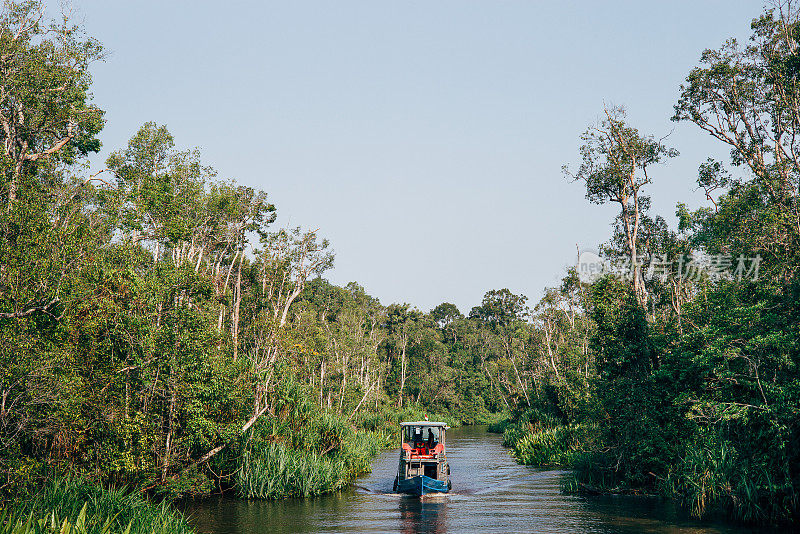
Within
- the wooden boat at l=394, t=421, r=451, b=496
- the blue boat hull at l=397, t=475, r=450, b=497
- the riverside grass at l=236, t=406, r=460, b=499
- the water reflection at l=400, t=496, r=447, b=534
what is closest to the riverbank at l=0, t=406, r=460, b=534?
the riverside grass at l=236, t=406, r=460, b=499

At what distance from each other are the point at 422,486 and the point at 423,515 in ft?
11.6

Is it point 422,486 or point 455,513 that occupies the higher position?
point 422,486

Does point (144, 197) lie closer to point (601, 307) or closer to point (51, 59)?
point (51, 59)

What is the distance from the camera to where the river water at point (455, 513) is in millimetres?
21125

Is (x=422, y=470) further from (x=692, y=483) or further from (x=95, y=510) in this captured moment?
(x=95, y=510)

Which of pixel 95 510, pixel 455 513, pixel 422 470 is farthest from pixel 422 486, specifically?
pixel 95 510

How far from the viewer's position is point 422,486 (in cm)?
2758

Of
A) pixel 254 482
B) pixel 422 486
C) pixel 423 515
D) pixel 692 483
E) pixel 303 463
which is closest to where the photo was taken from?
pixel 692 483

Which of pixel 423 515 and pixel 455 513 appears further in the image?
pixel 455 513

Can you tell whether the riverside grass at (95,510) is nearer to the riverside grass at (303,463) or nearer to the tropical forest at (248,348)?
the tropical forest at (248,348)

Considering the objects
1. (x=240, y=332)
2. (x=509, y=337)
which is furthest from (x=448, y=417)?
(x=240, y=332)

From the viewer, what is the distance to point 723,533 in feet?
64.1

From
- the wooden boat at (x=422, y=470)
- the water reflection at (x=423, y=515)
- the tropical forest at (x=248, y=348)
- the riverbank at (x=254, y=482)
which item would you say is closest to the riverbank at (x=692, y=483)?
the tropical forest at (x=248, y=348)

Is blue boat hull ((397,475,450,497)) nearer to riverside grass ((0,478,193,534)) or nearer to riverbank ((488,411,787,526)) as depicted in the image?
riverbank ((488,411,787,526))
